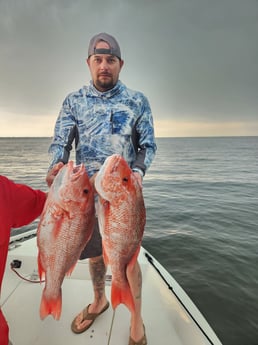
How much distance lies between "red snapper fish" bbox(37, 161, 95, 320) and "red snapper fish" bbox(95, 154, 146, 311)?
12cm

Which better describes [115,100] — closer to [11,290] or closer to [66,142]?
[66,142]

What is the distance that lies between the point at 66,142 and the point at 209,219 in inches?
361

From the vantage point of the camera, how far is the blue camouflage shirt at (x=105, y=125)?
7.22 feet

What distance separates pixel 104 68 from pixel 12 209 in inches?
52.8

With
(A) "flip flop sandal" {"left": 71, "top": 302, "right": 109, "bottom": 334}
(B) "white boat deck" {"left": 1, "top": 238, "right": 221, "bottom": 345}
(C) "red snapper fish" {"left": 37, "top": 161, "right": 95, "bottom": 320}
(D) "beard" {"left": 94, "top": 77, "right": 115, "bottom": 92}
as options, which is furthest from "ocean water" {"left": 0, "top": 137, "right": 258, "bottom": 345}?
(D) "beard" {"left": 94, "top": 77, "right": 115, "bottom": 92}

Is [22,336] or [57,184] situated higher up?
[57,184]

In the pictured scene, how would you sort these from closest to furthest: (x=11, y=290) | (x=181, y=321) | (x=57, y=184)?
(x=57, y=184) < (x=181, y=321) < (x=11, y=290)

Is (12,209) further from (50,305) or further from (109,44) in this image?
(109,44)

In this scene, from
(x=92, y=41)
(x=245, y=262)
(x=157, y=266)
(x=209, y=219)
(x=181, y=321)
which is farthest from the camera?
(x=209, y=219)

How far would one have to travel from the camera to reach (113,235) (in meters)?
1.58

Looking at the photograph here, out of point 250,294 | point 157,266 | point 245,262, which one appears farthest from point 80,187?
point 245,262

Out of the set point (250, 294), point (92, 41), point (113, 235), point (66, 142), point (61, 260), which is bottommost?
point (250, 294)

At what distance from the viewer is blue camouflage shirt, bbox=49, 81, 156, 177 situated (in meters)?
2.20

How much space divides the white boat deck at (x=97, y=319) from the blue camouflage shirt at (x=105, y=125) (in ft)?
6.01
